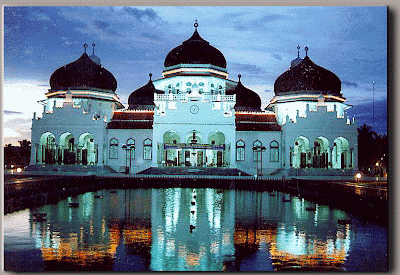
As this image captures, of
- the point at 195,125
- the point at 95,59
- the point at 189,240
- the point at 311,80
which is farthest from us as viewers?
the point at 95,59

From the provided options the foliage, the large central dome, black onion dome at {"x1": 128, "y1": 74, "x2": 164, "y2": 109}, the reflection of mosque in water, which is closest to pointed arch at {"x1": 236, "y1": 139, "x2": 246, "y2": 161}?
the large central dome

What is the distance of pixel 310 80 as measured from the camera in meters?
37.2

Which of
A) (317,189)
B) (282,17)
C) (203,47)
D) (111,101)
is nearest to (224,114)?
(203,47)

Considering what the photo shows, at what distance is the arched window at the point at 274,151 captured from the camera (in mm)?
35969

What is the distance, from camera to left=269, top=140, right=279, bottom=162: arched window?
36.0 m

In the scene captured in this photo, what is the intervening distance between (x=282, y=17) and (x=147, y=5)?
10.1 ft

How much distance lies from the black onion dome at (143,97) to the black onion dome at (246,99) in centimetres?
606

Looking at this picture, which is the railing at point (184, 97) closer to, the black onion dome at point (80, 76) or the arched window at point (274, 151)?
the arched window at point (274, 151)

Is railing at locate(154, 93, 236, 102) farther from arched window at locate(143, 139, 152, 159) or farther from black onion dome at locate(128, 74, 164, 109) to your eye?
black onion dome at locate(128, 74, 164, 109)

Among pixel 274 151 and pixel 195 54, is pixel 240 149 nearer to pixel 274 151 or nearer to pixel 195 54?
pixel 274 151

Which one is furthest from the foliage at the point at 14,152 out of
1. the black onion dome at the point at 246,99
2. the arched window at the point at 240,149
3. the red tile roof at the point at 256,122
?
→ the black onion dome at the point at 246,99

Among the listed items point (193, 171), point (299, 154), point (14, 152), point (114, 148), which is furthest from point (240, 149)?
point (14, 152)

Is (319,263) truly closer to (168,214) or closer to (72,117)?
(168,214)

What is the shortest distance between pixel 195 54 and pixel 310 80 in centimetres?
811
